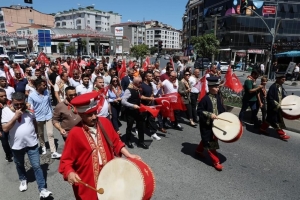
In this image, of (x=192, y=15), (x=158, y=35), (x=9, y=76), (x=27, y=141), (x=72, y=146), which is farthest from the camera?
(x=158, y=35)

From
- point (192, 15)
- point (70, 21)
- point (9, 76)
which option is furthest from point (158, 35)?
point (9, 76)

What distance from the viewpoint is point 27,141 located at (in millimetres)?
3818

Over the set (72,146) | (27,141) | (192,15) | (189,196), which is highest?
(192,15)

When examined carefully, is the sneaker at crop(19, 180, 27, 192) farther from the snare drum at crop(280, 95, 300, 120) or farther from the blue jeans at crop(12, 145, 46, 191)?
the snare drum at crop(280, 95, 300, 120)

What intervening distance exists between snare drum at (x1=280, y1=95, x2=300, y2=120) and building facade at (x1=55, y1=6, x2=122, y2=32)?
105 meters

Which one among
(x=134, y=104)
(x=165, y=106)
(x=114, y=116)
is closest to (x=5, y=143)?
(x=114, y=116)

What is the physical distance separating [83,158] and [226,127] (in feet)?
10.4

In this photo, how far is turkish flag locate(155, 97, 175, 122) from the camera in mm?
6773

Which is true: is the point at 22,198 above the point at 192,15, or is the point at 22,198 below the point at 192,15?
below

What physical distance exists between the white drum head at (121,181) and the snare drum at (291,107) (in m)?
5.44

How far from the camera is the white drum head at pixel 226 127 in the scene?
465cm

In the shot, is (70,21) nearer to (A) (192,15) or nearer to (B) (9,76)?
(A) (192,15)

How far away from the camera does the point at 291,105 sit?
6242mm

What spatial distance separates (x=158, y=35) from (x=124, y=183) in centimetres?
14753
